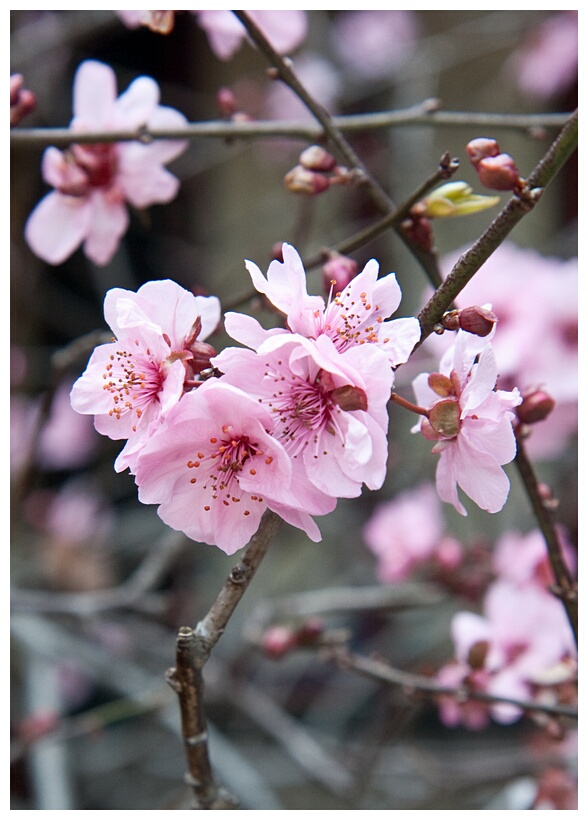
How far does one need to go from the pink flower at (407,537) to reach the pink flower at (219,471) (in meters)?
0.76

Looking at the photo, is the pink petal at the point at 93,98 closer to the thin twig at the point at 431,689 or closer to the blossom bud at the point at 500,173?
the blossom bud at the point at 500,173

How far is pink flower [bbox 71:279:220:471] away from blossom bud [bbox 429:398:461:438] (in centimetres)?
17

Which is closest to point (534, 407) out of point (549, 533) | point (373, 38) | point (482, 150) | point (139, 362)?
point (549, 533)

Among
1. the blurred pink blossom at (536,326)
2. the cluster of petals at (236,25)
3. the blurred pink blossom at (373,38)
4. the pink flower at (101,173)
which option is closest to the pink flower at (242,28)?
the cluster of petals at (236,25)

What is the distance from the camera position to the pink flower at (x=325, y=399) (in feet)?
1.53

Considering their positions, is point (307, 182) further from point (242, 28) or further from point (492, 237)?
point (242, 28)

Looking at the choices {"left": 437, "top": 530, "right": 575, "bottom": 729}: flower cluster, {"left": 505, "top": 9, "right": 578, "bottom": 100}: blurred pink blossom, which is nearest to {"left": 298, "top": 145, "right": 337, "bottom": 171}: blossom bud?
{"left": 437, "top": 530, "right": 575, "bottom": 729}: flower cluster

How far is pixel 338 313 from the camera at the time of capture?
521 millimetres

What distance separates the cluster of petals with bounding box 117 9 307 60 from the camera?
91 centimetres

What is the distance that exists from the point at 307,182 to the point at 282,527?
1.09 m

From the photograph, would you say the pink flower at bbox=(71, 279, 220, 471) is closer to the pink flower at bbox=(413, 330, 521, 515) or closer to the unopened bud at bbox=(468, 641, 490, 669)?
the pink flower at bbox=(413, 330, 521, 515)

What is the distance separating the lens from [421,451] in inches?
73.7

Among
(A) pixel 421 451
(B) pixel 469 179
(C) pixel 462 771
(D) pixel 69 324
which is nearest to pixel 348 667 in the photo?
(C) pixel 462 771

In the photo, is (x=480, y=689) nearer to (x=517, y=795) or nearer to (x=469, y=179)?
(x=517, y=795)
